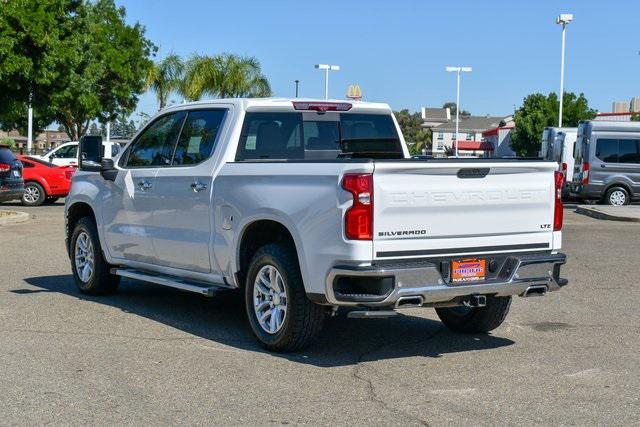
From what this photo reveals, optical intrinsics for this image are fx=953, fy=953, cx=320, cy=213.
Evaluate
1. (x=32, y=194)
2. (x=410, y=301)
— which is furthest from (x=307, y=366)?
(x=32, y=194)

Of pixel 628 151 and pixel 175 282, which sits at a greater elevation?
pixel 628 151

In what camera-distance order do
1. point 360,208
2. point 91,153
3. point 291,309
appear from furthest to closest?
1. point 91,153
2. point 291,309
3. point 360,208

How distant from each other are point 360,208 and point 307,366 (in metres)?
1.28

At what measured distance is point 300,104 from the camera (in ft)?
27.8

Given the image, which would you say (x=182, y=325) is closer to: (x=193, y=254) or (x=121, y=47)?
(x=193, y=254)

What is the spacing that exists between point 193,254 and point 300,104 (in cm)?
163

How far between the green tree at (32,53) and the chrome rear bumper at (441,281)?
64.4 feet

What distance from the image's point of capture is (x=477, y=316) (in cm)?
802

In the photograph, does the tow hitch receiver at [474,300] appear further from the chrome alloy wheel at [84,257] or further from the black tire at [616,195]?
the black tire at [616,195]

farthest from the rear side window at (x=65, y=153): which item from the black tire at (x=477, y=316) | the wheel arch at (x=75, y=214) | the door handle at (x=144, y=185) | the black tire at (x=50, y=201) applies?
the black tire at (x=477, y=316)

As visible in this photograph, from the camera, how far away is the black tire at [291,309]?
6.98 metres

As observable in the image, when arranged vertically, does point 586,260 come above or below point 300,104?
below

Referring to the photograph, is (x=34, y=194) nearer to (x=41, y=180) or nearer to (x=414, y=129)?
(x=41, y=180)

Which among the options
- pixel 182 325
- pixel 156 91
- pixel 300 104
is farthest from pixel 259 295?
pixel 156 91
